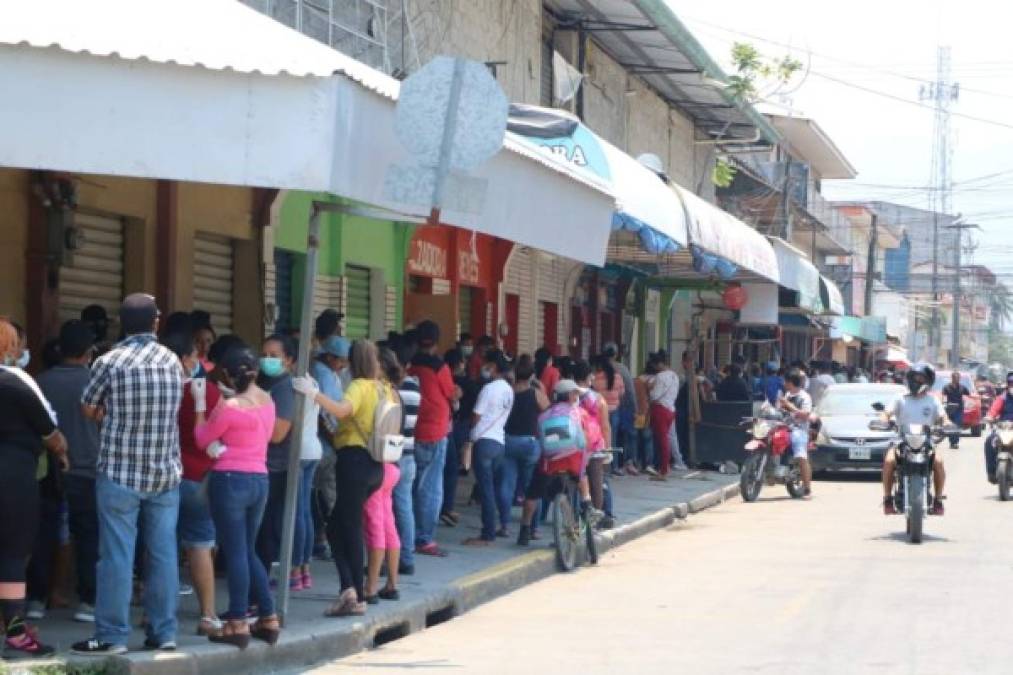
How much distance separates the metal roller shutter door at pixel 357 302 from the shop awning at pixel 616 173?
2824 mm

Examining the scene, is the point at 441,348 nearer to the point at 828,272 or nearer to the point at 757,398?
the point at 757,398

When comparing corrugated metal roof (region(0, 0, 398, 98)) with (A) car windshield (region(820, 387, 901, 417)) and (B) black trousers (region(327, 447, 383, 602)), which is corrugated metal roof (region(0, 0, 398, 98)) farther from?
(A) car windshield (region(820, 387, 901, 417))

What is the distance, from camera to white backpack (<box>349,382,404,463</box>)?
11.4 meters

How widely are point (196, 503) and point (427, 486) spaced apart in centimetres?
487

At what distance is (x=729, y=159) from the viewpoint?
139ft

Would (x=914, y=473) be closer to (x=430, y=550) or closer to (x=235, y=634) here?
(x=430, y=550)

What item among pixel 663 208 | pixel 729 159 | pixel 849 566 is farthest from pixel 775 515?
pixel 729 159

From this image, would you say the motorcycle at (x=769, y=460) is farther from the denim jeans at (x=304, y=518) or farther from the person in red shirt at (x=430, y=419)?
the denim jeans at (x=304, y=518)

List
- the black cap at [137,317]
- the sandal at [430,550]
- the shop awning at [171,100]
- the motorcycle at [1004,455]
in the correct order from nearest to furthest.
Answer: the shop awning at [171,100] < the black cap at [137,317] < the sandal at [430,550] < the motorcycle at [1004,455]

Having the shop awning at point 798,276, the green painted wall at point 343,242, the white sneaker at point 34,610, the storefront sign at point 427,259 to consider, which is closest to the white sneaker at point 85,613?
the white sneaker at point 34,610

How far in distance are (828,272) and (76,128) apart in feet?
223

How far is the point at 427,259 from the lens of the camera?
22.2 meters

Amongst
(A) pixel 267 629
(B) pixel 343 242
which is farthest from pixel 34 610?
(B) pixel 343 242

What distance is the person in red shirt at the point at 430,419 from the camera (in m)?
14.6
